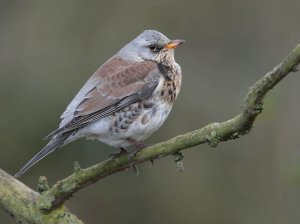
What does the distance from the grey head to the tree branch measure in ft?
3.77

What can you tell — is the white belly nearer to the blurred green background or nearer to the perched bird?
the perched bird

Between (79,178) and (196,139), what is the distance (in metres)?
0.86

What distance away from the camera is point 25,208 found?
5207 millimetres

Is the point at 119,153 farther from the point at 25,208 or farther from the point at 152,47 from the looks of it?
the point at 152,47

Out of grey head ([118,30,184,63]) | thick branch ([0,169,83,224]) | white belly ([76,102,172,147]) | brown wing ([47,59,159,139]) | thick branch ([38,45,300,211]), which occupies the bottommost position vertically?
thick branch ([0,169,83,224])

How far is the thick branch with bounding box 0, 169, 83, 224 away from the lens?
5156 millimetres

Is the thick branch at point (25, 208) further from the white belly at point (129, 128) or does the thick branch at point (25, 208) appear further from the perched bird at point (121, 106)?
the white belly at point (129, 128)

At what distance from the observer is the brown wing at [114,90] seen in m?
5.70

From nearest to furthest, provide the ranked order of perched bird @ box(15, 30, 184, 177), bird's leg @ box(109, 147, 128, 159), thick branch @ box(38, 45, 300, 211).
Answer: thick branch @ box(38, 45, 300, 211) → bird's leg @ box(109, 147, 128, 159) → perched bird @ box(15, 30, 184, 177)

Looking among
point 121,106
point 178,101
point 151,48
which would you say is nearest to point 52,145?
point 121,106

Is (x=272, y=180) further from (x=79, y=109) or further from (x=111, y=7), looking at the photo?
(x=79, y=109)

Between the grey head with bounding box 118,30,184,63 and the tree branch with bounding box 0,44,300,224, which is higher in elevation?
the grey head with bounding box 118,30,184,63

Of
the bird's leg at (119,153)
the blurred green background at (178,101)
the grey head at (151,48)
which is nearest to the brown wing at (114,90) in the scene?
the grey head at (151,48)

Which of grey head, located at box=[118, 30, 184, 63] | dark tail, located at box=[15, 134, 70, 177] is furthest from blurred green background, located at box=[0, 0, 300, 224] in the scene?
dark tail, located at box=[15, 134, 70, 177]
